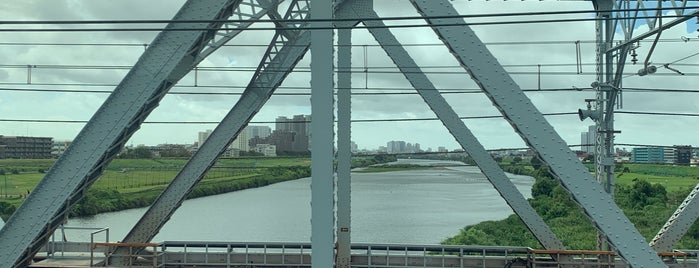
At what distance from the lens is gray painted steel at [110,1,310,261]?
1048cm

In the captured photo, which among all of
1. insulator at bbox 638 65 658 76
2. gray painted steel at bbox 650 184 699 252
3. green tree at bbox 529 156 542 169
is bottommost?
gray painted steel at bbox 650 184 699 252

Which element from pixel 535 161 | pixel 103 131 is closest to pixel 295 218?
pixel 535 161

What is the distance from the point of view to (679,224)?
11.0m

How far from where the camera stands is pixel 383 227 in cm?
3588

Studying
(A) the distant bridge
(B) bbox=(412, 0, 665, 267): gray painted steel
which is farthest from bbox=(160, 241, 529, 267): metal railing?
(B) bbox=(412, 0, 665, 267): gray painted steel

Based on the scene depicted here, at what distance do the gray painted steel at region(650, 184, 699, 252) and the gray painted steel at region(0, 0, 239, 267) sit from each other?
10550mm

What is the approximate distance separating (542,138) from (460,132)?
16.2 ft

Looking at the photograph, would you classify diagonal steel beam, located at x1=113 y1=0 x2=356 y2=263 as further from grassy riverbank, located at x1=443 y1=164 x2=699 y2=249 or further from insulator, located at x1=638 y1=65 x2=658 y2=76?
grassy riverbank, located at x1=443 y1=164 x2=699 y2=249

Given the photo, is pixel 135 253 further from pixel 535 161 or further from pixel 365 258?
pixel 535 161

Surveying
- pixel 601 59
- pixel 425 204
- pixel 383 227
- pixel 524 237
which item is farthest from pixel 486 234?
pixel 601 59

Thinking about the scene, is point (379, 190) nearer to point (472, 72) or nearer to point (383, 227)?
point (383, 227)

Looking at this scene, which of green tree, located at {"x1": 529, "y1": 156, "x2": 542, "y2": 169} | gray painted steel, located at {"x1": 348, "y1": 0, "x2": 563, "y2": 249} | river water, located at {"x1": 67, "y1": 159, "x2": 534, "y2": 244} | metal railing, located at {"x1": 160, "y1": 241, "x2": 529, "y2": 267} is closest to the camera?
green tree, located at {"x1": 529, "y1": 156, "x2": 542, "y2": 169}

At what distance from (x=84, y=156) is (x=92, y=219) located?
38911 millimetres

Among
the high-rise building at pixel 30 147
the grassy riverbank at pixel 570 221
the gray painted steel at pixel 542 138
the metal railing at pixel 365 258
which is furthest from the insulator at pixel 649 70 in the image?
the high-rise building at pixel 30 147
